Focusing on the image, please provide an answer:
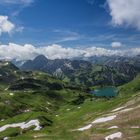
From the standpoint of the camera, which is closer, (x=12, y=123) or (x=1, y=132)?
(x=1, y=132)


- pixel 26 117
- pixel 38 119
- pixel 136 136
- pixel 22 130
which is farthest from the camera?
pixel 26 117

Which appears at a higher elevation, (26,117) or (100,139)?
(26,117)

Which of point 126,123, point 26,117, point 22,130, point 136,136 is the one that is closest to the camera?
point 136,136

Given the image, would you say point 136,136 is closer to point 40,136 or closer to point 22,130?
point 40,136

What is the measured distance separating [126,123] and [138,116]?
4.35m

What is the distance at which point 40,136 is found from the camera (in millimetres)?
91188

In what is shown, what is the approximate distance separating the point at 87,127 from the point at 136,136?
74.2ft

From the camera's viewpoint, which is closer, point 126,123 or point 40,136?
point 126,123

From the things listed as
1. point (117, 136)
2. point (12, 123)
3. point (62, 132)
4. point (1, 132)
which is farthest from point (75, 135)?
point (12, 123)

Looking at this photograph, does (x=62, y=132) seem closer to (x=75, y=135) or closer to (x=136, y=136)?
(x=75, y=135)

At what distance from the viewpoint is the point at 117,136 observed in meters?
76.7

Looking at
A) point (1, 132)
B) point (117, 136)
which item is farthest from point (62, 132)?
point (1, 132)

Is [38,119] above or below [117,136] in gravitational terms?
above

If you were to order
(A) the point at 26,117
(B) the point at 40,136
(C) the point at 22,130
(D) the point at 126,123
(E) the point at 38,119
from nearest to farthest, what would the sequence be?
(D) the point at 126,123 < (B) the point at 40,136 < (C) the point at 22,130 < (E) the point at 38,119 < (A) the point at 26,117
